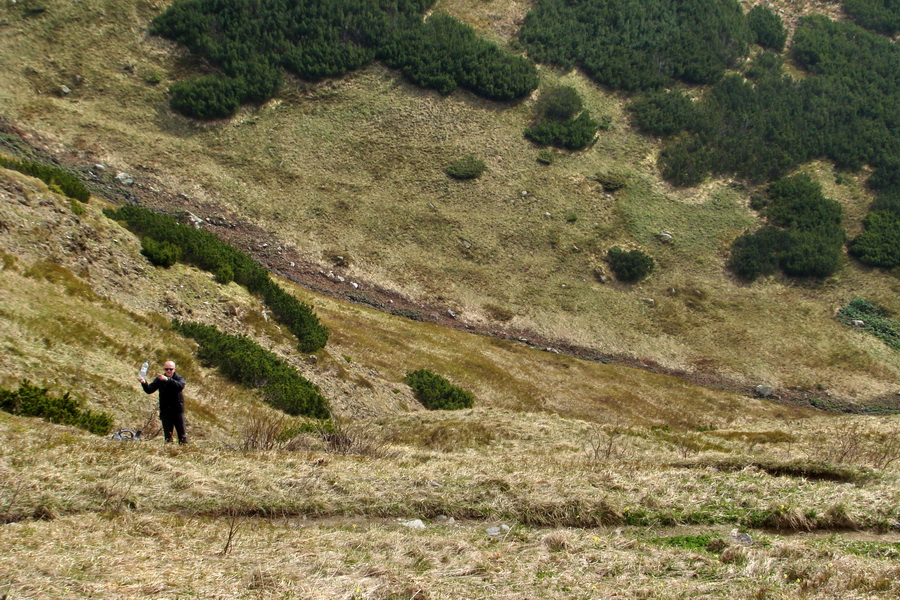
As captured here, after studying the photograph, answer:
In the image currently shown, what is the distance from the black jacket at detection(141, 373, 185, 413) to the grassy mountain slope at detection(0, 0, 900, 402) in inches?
1276

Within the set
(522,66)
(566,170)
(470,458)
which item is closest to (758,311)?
(566,170)

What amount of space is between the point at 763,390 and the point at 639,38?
49821mm

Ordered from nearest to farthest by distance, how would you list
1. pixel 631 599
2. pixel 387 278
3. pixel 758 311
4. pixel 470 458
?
pixel 631 599
pixel 470 458
pixel 387 278
pixel 758 311

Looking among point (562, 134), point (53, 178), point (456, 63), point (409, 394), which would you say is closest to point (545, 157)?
point (562, 134)

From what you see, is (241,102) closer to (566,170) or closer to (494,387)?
(566,170)

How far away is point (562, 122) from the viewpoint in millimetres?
65812

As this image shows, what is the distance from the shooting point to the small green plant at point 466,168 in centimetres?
5897

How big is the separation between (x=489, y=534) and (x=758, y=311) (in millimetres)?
47736

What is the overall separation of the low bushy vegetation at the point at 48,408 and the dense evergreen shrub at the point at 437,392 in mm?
17996

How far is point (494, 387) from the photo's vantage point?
38.2 m

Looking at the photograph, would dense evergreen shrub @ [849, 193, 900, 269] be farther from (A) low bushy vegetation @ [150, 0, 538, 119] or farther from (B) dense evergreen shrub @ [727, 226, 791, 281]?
(A) low bushy vegetation @ [150, 0, 538, 119]

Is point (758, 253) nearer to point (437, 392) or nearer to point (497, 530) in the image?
point (437, 392)

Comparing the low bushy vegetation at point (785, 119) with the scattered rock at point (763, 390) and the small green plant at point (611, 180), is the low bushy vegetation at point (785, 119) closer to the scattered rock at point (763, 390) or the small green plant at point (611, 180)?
the small green plant at point (611, 180)

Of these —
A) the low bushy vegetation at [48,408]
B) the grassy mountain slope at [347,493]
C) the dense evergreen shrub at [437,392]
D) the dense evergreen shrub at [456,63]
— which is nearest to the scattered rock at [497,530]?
the grassy mountain slope at [347,493]
